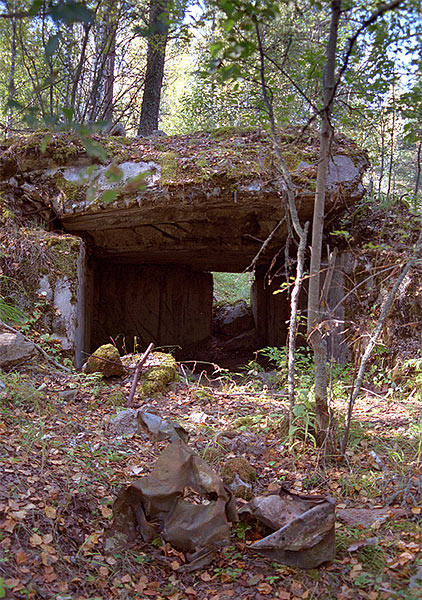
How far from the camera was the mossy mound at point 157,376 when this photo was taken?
439 centimetres

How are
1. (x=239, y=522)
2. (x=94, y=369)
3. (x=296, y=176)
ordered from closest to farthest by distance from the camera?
1. (x=239, y=522)
2. (x=94, y=369)
3. (x=296, y=176)

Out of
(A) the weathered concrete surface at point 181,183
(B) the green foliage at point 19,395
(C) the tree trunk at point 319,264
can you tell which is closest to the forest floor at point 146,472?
(B) the green foliage at point 19,395

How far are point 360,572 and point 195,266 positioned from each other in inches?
264

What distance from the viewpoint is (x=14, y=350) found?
4168 millimetres

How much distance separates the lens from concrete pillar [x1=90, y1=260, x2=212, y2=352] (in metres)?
8.12

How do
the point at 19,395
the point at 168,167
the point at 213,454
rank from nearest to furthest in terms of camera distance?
the point at 213,454
the point at 19,395
the point at 168,167

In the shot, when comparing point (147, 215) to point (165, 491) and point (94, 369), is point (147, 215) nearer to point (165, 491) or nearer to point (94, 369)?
point (94, 369)

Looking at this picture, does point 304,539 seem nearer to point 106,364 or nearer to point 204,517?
point 204,517

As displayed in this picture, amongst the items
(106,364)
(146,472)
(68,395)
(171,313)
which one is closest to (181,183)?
(106,364)

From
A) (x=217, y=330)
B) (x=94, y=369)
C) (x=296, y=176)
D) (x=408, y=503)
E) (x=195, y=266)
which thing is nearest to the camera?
(x=408, y=503)

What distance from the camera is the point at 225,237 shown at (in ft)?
20.8

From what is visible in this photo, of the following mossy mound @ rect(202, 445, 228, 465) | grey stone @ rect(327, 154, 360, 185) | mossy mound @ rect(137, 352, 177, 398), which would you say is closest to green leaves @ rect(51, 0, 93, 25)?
mossy mound @ rect(202, 445, 228, 465)

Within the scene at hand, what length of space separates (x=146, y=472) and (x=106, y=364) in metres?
1.76

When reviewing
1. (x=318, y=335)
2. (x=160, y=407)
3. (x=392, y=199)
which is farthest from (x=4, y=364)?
(x=392, y=199)
